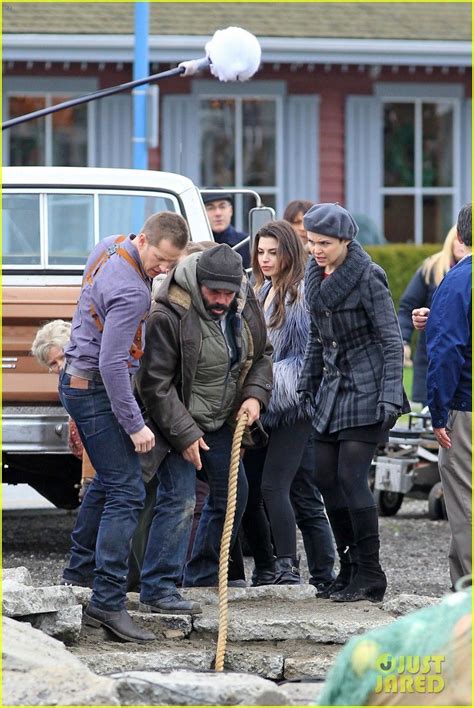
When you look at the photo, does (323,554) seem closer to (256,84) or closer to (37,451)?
(37,451)

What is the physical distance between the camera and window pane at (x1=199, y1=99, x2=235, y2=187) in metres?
18.5

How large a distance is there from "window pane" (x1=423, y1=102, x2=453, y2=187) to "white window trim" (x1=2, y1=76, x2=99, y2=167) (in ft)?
15.6

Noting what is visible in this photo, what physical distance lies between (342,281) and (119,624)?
179cm

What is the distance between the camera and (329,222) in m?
5.93

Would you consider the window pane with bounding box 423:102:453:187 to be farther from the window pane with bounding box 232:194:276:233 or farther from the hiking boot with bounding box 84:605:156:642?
the hiking boot with bounding box 84:605:156:642

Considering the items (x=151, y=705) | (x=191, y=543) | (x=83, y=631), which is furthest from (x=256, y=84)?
(x=151, y=705)

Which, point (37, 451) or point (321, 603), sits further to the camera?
point (37, 451)

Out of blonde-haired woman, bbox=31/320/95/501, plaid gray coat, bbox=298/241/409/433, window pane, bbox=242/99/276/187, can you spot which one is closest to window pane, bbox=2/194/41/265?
blonde-haired woman, bbox=31/320/95/501

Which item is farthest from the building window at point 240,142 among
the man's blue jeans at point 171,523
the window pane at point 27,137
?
the man's blue jeans at point 171,523

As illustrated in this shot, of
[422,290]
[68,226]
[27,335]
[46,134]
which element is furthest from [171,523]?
[46,134]

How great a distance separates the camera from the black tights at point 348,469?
19.6 feet

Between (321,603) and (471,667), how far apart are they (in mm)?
2479

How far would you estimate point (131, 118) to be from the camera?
706 inches

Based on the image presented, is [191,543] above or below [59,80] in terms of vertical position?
below
